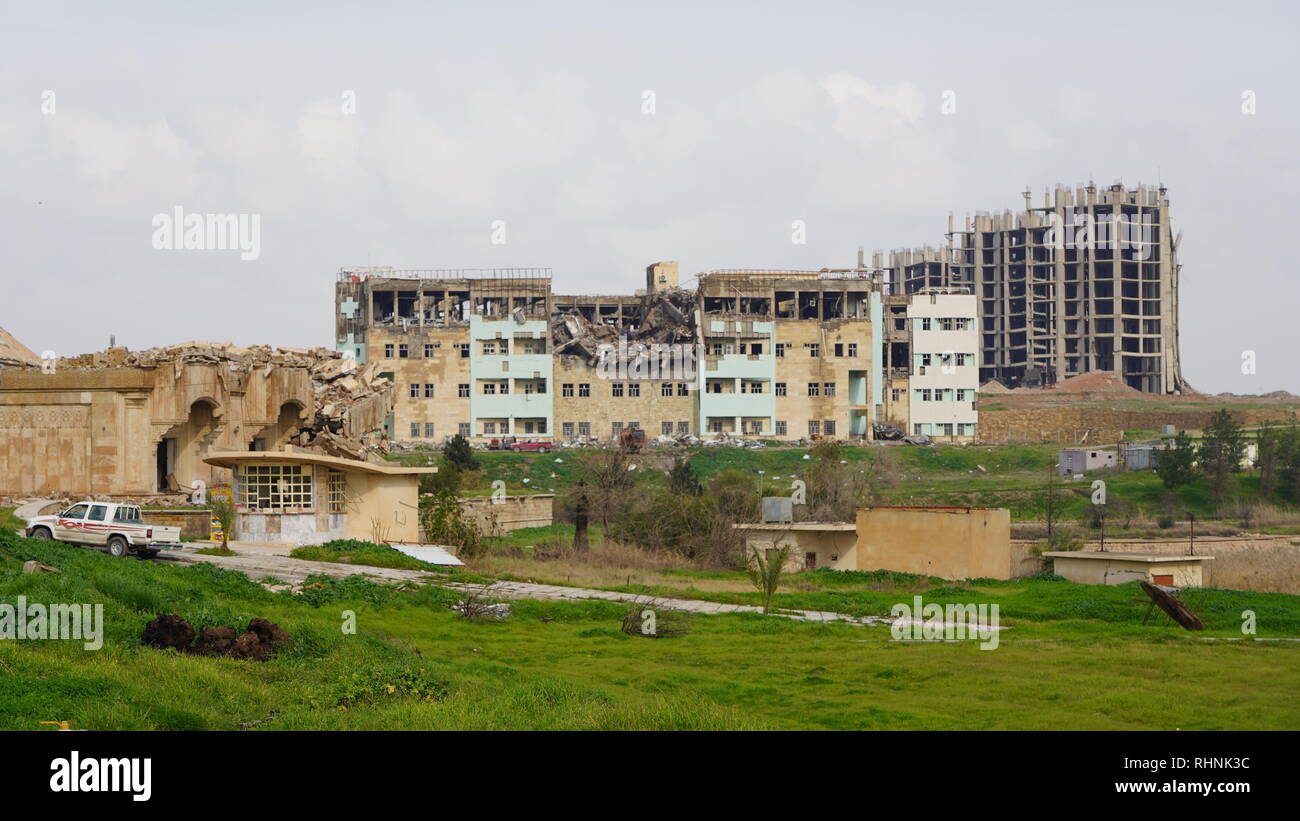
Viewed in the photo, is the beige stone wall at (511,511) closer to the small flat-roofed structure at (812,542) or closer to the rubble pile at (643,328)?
the small flat-roofed structure at (812,542)

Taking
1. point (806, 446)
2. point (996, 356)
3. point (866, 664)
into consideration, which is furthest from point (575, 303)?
point (866, 664)

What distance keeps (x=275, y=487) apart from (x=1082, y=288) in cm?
11195

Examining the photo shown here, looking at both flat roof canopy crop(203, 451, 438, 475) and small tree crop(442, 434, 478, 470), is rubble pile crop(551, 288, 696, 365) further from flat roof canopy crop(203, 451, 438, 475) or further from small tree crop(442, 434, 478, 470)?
flat roof canopy crop(203, 451, 438, 475)

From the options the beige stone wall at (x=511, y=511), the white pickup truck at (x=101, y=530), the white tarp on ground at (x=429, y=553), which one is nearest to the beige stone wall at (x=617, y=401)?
the beige stone wall at (x=511, y=511)

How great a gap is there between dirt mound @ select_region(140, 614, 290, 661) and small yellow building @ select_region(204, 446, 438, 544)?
17.2 metres

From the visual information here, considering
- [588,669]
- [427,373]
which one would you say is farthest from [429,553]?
[427,373]

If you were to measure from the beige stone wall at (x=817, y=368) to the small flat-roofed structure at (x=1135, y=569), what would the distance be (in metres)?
61.5

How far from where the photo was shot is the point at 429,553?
35.2 meters

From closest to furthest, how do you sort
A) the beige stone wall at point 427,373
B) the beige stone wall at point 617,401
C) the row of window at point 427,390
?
the beige stone wall at point 427,373 → the row of window at point 427,390 → the beige stone wall at point 617,401

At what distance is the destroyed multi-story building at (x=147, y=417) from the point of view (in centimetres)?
3894

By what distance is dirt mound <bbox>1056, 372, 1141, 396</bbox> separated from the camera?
120m

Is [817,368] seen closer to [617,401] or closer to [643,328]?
[643,328]
